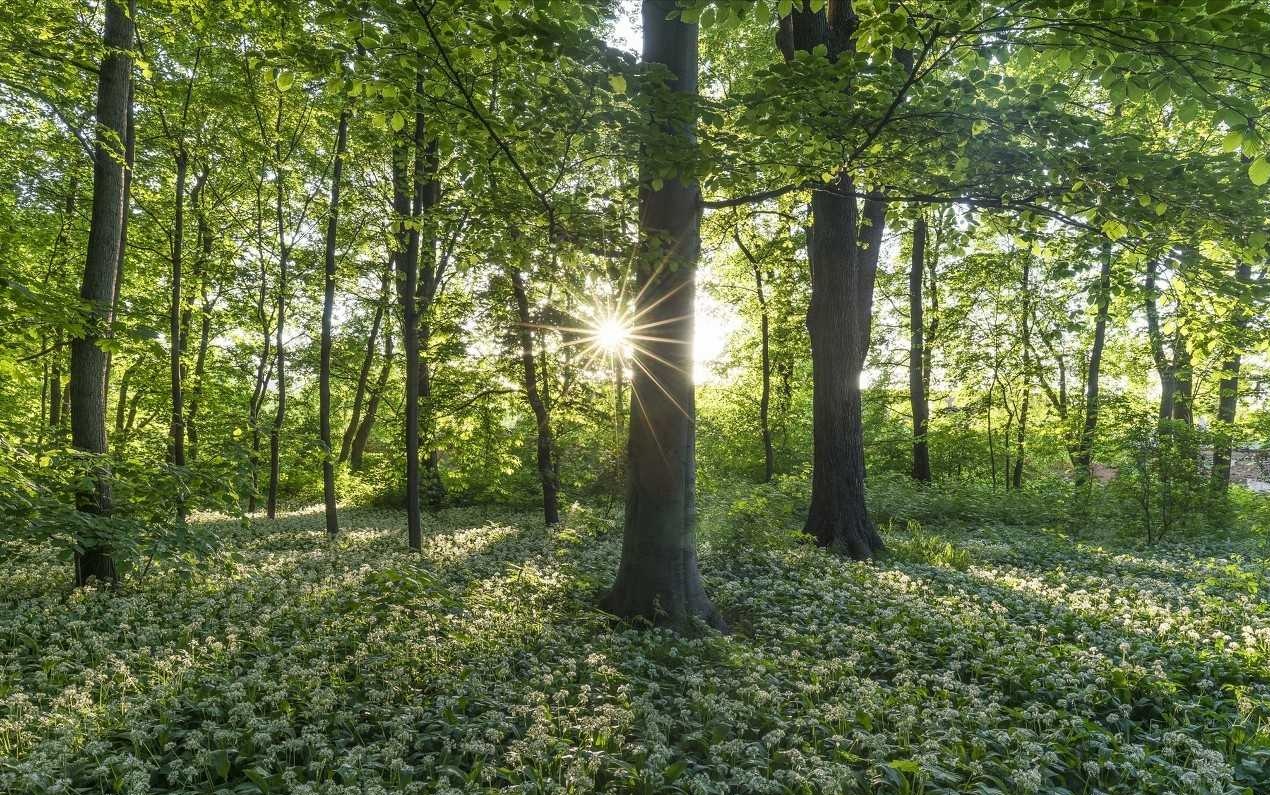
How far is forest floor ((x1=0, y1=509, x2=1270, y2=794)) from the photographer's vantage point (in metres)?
3.69

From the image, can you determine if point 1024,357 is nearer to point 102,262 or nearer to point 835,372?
point 835,372

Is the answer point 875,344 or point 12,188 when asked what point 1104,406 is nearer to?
point 875,344

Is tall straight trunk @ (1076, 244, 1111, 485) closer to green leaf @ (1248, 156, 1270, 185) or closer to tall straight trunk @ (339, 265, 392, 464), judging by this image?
green leaf @ (1248, 156, 1270, 185)

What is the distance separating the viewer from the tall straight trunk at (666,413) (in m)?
6.32

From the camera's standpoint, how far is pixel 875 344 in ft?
77.6

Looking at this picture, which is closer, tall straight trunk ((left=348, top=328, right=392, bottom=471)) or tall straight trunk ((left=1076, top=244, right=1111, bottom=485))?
tall straight trunk ((left=1076, top=244, right=1111, bottom=485))

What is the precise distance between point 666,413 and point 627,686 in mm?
2690

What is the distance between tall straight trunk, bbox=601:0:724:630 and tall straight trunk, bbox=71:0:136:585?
6312 mm

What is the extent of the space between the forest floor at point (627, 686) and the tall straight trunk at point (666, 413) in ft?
1.66

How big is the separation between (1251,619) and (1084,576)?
232 cm

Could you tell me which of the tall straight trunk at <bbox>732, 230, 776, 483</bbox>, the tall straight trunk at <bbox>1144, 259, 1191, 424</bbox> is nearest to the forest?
the tall straight trunk at <bbox>1144, 259, 1191, 424</bbox>

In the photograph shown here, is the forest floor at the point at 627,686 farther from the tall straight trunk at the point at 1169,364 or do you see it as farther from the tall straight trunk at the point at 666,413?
the tall straight trunk at the point at 1169,364

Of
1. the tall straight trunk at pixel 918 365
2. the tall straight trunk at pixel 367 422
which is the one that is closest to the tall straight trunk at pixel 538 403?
the tall straight trunk at pixel 367 422

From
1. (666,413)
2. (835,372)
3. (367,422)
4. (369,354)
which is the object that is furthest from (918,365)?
(367,422)
